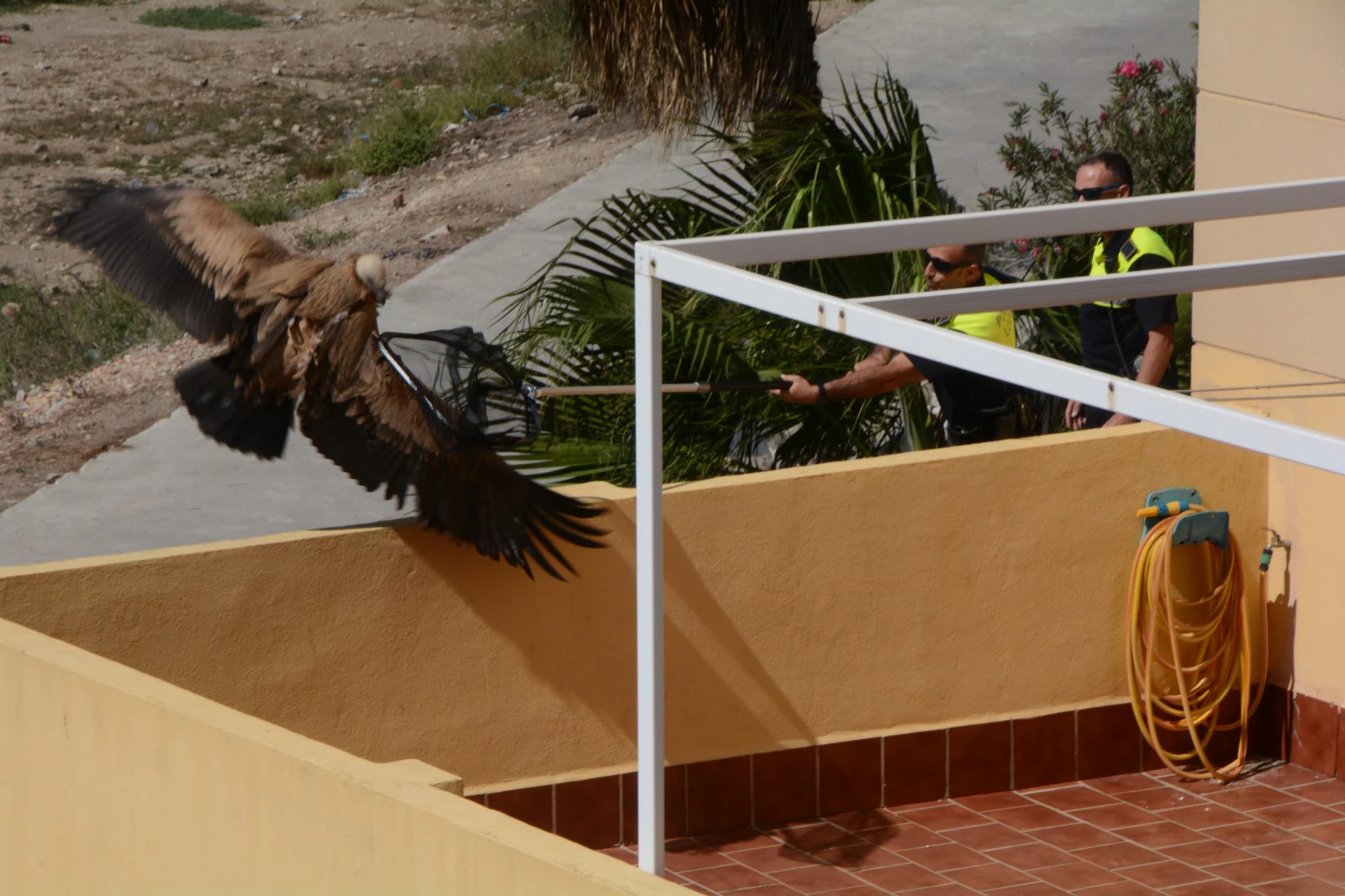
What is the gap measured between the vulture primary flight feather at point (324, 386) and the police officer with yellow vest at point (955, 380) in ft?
3.59

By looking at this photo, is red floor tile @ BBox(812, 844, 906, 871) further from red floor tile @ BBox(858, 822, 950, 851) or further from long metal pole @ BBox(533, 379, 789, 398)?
long metal pole @ BBox(533, 379, 789, 398)

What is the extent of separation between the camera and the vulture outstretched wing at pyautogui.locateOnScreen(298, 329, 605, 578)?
509 cm

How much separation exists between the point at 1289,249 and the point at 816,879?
2.47 m

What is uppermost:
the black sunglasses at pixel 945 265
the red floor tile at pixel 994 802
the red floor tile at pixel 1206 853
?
the black sunglasses at pixel 945 265

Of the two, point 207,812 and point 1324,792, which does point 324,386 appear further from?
point 1324,792

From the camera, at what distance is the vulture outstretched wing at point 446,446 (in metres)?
5.09

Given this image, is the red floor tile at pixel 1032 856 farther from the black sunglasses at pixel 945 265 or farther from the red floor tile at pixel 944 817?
the black sunglasses at pixel 945 265

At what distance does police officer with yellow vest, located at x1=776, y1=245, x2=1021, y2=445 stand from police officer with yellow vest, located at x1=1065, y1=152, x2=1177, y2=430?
0.90 feet

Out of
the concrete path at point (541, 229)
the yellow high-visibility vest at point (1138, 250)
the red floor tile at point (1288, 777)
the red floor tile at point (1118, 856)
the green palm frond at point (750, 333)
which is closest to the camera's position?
the red floor tile at point (1118, 856)

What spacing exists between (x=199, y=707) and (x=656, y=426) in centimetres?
129

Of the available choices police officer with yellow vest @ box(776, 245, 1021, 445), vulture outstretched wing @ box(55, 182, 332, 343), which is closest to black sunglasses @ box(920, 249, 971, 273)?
police officer with yellow vest @ box(776, 245, 1021, 445)

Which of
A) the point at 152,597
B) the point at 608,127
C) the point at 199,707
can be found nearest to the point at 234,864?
the point at 199,707

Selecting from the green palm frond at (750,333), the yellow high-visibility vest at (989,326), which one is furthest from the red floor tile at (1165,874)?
the green palm frond at (750,333)

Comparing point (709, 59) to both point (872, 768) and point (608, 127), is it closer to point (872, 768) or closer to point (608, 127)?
point (872, 768)
